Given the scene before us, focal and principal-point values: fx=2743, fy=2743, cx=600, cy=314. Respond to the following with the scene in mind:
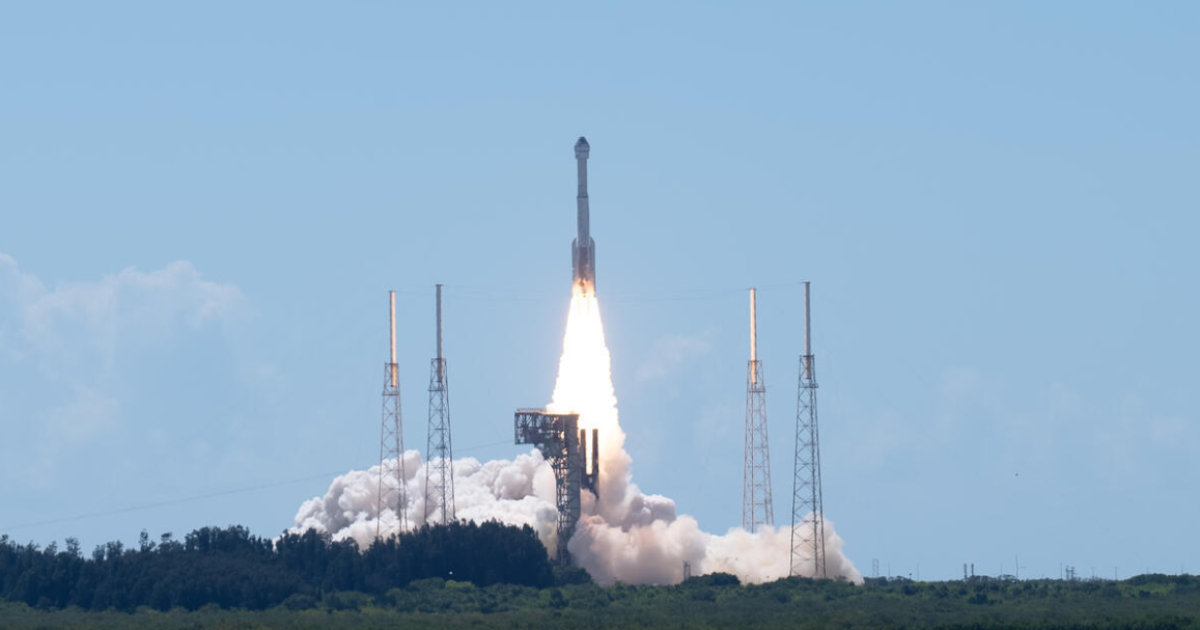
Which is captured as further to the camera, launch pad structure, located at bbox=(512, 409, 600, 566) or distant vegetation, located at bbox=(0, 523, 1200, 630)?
launch pad structure, located at bbox=(512, 409, 600, 566)

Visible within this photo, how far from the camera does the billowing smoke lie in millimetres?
151750

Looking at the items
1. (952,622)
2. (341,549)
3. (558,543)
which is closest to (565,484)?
(558,543)

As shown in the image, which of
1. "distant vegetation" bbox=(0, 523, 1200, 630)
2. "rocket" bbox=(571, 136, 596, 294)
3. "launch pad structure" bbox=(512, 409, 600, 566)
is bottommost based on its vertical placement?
"distant vegetation" bbox=(0, 523, 1200, 630)

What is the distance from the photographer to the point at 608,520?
155875 mm

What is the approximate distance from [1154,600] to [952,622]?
67.5ft

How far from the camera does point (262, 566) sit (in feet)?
485

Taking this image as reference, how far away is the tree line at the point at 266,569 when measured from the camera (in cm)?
14338

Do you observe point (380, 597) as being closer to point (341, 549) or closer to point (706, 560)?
point (341, 549)

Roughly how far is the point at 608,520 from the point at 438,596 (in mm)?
14926

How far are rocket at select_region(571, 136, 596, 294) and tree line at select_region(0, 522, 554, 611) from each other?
1407cm

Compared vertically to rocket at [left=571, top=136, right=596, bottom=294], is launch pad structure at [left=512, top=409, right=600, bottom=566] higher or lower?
lower

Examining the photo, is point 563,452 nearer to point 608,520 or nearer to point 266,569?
point 608,520

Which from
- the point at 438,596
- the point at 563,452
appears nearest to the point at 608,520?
the point at 563,452

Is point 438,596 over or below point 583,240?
below
